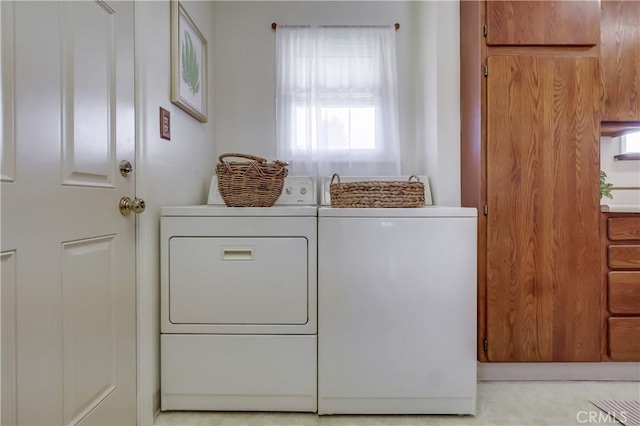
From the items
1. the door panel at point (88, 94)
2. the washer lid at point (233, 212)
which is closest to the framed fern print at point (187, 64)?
the door panel at point (88, 94)

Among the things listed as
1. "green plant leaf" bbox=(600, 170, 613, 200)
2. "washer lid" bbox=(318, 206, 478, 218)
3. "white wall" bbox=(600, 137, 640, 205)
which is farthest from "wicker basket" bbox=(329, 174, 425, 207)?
"white wall" bbox=(600, 137, 640, 205)

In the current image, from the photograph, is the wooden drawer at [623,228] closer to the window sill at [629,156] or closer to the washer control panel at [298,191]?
the window sill at [629,156]

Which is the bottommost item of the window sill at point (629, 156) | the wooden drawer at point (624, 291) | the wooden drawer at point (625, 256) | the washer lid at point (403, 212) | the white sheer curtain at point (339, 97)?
the wooden drawer at point (624, 291)

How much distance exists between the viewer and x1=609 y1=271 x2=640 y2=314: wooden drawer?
65.4 inches

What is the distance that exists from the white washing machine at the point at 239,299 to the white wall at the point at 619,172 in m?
1.99

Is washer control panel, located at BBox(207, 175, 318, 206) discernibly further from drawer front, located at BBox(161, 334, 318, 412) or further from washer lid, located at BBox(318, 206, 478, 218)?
drawer front, located at BBox(161, 334, 318, 412)

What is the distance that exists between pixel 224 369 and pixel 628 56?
8.17 feet

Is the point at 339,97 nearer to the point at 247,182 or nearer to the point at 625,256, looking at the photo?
the point at 247,182

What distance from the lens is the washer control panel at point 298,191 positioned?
204 centimetres

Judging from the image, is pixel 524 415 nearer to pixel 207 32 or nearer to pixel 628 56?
pixel 628 56

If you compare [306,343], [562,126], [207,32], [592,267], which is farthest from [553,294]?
[207,32]

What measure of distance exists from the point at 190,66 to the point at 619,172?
2637 millimetres

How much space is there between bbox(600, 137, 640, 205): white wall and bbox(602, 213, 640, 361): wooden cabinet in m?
0.55

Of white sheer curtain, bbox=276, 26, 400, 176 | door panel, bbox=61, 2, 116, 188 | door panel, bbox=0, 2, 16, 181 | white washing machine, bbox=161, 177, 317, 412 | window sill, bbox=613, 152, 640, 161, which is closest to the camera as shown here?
door panel, bbox=0, 2, 16, 181
